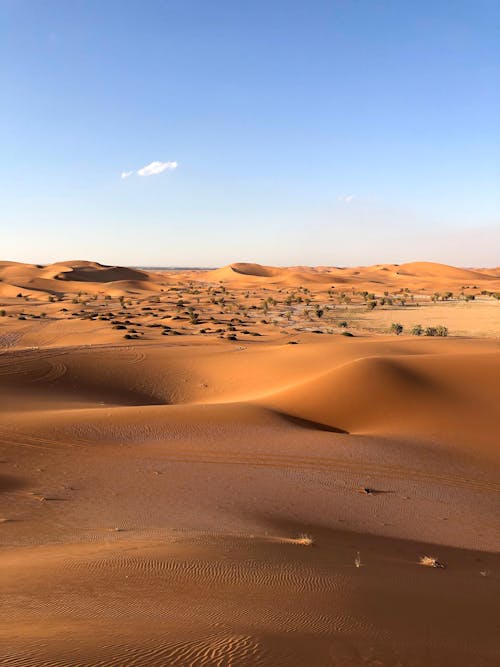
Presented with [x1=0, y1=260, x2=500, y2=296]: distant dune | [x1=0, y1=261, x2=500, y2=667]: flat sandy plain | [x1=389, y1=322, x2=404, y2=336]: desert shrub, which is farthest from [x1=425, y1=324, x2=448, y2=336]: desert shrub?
[x1=0, y1=260, x2=500, y2=296]: distant dune

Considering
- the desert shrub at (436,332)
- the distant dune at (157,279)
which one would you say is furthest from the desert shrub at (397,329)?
the distant dune at (157,279)

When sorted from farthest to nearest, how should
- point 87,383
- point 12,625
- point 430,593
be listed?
point 87,383 < point 430,593 < point 12,625

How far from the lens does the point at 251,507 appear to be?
8.48 meters

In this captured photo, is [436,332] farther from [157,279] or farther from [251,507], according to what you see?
[157,279]

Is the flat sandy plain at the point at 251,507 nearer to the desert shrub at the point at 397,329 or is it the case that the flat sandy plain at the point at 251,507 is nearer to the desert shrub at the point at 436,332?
the desert shrub at the point at 436,332

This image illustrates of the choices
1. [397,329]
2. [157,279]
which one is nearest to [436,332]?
[397,329]

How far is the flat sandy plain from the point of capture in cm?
409

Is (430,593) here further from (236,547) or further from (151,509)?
(151,509)

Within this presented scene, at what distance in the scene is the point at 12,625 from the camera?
407 cm

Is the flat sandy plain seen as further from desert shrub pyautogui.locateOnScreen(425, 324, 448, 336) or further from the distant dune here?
the distant dune

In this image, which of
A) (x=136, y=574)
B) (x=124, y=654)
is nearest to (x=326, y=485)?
(x=136, y=574)

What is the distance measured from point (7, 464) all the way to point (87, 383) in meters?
9.58

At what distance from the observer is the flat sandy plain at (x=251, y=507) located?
161 inches

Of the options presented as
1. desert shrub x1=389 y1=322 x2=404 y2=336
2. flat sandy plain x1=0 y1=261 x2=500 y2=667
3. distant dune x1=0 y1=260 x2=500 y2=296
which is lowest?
flat sandy plain x1=0 y1=261 x2=500 y2=667
